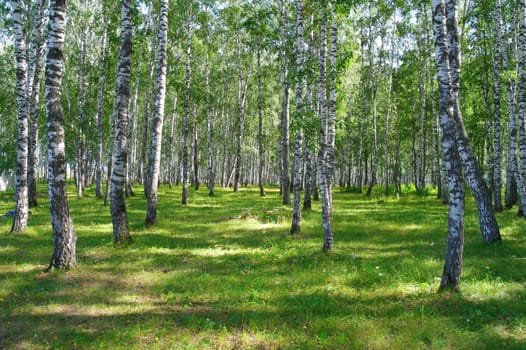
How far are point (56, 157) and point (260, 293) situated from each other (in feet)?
20.3

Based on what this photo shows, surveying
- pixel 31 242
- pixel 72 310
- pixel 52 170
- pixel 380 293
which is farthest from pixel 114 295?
pixel 31 242

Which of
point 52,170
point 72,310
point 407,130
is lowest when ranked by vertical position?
point 72,310

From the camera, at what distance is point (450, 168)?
25.0 feet

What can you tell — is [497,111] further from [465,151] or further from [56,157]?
[56,157]

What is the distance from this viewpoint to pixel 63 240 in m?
9.29

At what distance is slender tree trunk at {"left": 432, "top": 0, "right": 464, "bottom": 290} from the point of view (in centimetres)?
750

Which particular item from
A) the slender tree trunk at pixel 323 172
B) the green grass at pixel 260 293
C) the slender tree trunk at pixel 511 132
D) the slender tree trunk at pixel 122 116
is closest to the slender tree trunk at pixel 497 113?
the slender tree trunk at pixel 511 132

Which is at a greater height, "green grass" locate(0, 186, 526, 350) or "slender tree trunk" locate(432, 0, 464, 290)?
"slender tree trunk" locate(432, 0, 464, 290)

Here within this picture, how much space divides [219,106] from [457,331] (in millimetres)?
42828

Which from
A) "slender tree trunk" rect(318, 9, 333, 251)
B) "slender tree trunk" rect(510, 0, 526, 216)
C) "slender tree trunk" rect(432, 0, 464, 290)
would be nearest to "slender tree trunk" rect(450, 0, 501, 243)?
"slender tree trunk" rect(432, 0, 464, 290)

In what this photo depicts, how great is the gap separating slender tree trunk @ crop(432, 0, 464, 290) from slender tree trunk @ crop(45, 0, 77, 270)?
349 inches

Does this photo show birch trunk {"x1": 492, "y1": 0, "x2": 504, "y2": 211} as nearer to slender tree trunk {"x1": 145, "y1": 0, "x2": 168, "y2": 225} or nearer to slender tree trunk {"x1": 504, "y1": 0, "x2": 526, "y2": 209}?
slender tree trunk {"x1": 504, "y1": 0, "x2": 526, "y2": 209}

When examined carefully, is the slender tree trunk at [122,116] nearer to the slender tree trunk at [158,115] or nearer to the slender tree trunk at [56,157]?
the slender tree trunk at [56,157]

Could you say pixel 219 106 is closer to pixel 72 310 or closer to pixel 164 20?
pixel 164 20
